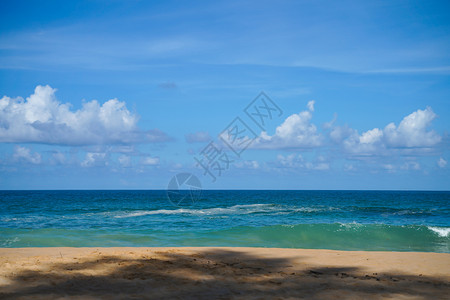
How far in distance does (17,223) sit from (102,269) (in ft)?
56.1

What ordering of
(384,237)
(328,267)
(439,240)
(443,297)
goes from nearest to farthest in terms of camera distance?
(443,297), (328,267), (439,240), (384,237)

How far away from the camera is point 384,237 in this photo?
16.7m

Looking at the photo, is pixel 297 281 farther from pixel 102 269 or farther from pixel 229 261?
pixel 102 269

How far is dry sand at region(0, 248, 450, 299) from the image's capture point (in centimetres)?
618

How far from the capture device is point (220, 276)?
7480 millimetres

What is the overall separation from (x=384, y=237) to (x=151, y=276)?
42.9 ft

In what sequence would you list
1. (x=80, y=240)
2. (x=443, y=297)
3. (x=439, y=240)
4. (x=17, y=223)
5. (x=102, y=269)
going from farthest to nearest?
(x=17, y=223), (x=439, y=240), (x=80, y=240), (x=102, y=269), (x=443, y=297)

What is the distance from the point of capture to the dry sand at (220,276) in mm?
6184

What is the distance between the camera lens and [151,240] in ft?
48.0

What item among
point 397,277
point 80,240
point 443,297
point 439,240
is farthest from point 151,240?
point 439,240

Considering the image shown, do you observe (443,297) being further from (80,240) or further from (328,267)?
(80,240)

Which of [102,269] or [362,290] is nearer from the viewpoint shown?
[362,290]

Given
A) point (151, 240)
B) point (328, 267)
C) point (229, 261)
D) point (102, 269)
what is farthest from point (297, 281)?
point (151, 240)

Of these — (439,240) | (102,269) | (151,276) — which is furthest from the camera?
(439,240)
